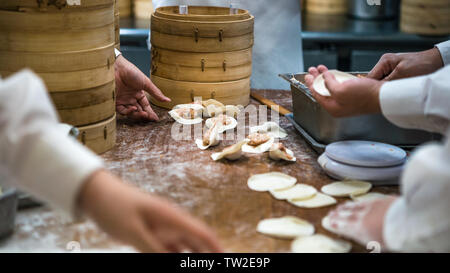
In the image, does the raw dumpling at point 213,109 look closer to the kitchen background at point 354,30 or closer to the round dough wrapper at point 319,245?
the round dough wrapper at point 319,245

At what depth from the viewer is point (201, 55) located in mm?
2529

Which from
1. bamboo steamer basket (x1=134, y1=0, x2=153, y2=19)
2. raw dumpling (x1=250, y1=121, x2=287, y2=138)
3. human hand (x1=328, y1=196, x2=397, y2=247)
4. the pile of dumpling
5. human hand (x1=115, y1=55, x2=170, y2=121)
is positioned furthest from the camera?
bamboo steamer basket (x1=134, y1=0, x2=153, y2=19)

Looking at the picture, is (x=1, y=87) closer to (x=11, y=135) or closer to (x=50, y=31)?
(x=11, y=135)

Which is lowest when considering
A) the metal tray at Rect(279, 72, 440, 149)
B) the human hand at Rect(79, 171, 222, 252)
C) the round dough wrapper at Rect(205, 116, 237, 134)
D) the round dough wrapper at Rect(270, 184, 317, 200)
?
the round dough wrapper at Rect(270, 184, 317, 200)

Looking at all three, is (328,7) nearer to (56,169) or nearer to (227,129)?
(227,129)

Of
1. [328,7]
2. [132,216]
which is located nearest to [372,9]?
[328,7]

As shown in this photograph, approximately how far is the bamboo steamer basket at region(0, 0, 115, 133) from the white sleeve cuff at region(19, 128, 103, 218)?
881mm

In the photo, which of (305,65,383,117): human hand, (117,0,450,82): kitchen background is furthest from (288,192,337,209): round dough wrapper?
(117,0,450,82): kitchen background

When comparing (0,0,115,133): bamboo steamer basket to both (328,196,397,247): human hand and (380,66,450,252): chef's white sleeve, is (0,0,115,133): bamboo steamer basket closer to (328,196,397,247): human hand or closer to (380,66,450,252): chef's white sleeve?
(328,196,397,247): human hand

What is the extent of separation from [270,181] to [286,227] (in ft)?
1.05

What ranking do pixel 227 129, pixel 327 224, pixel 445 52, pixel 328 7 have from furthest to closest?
pixel 328 7
pixel 227 129
pixel 445 52
pixel 327 224

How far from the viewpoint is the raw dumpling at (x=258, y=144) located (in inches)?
81.0

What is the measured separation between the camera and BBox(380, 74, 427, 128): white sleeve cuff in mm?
1615

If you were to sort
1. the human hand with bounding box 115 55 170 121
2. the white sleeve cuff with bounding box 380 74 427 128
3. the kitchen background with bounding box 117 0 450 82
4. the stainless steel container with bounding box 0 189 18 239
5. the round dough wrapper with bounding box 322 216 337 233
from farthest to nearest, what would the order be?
1. the kitchen background with bounding box 117 0 450 82
2. the human hand with bounding box 115 55 170 121
3. the white sleeve cuff with bounding box 380 74 427 128
4. the round dough wrapper with bounding box 322 216 337 233
5. the stainless steel container with bounding box 0 189 18 239
